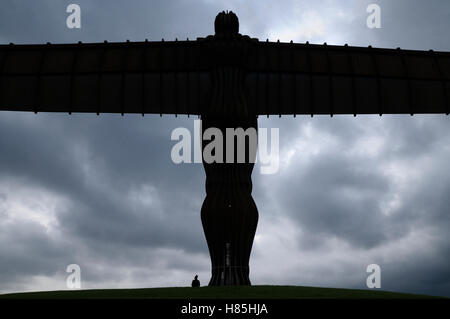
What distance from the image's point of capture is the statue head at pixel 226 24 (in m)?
25.8

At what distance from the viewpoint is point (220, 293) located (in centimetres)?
1898

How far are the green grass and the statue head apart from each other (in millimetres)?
11777

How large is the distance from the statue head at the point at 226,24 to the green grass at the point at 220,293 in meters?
11.8

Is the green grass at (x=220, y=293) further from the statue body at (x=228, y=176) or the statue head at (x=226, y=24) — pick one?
the statue head at (x=226, y=24)

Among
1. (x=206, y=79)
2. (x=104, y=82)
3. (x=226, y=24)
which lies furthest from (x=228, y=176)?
(x=104, y=82)

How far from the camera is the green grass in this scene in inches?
720

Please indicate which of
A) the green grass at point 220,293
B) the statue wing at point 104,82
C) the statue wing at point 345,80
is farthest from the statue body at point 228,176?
the green grass at point 220,293

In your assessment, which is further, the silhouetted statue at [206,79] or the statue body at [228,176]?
the silhouetted statue at [206,79]

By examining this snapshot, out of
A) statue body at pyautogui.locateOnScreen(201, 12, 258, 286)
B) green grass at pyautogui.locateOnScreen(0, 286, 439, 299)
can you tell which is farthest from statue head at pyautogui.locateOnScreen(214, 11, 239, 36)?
green grass at pyautogui.locateOnScreen(0, 286, 439, 299)

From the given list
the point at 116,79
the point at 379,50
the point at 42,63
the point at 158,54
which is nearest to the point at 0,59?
the point at 42,63

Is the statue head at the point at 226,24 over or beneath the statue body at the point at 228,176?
over

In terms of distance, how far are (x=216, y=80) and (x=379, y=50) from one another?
28.6 feet

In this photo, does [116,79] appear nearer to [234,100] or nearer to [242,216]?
[234,100]

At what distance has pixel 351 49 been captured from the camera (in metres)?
28.2
